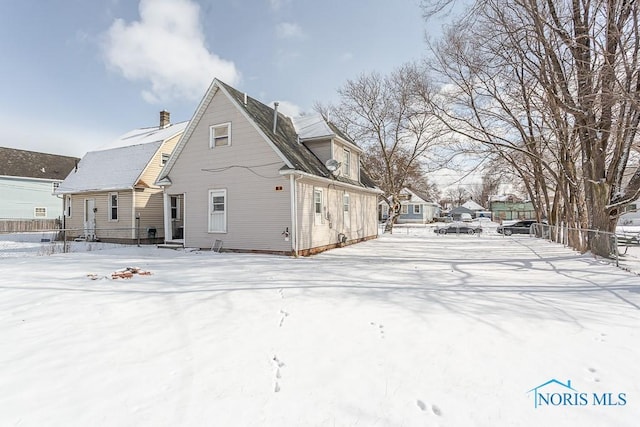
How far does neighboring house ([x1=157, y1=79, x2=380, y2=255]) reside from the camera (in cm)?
1205

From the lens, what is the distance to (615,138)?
11.9 m

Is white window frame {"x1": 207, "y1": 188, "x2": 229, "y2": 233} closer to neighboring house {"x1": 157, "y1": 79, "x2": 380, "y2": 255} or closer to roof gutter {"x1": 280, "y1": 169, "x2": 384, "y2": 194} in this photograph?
neighboring house {"x1": 157, "y1": 79, "x2": 380, "y2": 255}

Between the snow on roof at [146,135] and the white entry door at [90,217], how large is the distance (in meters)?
4.39

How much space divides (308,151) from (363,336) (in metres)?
11.8

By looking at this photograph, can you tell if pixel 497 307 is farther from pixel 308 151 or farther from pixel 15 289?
pixel 308 151

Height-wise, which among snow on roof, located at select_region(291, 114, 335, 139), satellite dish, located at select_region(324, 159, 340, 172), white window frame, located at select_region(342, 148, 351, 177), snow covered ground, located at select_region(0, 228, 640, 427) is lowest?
snow covered ground, located at select_region(0, 228, 640, 427)

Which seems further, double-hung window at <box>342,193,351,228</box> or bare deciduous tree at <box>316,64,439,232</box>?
bare deciduous tree at <box>316,64,439,232</box>

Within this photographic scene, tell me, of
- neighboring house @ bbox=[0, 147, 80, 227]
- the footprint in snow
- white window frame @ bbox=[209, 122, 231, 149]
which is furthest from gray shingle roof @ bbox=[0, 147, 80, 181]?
the footprint in snow

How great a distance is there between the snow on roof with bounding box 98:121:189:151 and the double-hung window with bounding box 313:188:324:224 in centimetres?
1107

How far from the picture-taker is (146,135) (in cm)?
2245

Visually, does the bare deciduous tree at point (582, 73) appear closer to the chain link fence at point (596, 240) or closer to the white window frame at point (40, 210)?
the chain link fence at point (596, 240)

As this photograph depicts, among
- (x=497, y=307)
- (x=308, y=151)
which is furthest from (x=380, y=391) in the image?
(x=308, y=151)

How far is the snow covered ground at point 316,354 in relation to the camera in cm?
268

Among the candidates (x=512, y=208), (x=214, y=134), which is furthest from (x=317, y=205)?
(x=512, y=208)
